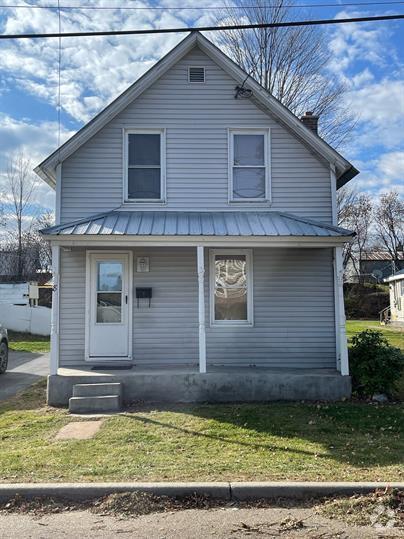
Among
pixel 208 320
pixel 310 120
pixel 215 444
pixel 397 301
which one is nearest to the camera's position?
pixel 215 444

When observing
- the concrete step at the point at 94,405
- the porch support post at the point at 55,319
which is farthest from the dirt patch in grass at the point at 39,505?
the porch support post at the point at 55,319

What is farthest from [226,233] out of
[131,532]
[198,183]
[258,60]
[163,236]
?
[258,60]

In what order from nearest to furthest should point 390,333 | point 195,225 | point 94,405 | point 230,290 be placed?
1. point 94,405
2. point 195,225
3. point 230,290
4. point 390,333

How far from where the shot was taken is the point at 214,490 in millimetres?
4738

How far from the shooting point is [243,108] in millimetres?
10648

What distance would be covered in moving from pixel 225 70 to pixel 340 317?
18.6 feet

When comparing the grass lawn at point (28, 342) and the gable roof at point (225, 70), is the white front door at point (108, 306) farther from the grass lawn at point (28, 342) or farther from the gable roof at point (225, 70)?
the grass lawn at point (28, 342)

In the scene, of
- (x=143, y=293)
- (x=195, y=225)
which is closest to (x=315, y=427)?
(x=195, y=225)

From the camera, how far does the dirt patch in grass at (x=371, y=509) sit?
4.23 meters

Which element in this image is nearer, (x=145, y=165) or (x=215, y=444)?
(x=215, y=444)

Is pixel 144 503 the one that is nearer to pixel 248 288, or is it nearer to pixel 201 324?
pixel 201 324

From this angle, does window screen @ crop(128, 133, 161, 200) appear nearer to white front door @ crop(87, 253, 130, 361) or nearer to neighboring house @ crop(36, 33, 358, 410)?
neighboring house @ crop(36, 33, 358, 410)

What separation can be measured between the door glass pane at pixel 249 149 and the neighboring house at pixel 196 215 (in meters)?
0.02

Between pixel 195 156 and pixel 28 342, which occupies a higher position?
pixel 195 156
